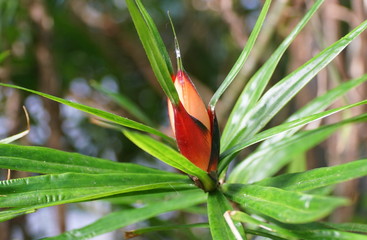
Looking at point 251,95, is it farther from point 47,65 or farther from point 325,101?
point 47,65

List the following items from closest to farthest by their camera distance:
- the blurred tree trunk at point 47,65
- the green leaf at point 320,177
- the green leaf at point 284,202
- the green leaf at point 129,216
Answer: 1. the green leaf at point 284,202
2. the green leaf at point 320,177
3. the green leaf at point 129,216
4. the blurred tree trunk at point 47,65

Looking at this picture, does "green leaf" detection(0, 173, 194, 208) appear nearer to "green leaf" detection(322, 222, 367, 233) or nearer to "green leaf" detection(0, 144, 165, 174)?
"green leaf" detection(0, 144, 165, 174)

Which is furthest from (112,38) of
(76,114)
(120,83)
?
(76,114)

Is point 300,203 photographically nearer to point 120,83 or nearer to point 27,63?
point 27,63

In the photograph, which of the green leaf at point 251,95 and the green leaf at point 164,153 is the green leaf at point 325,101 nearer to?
the green leaf at point 251,95

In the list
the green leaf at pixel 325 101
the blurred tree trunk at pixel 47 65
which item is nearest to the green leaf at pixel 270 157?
the green leaf at pixel 325 101

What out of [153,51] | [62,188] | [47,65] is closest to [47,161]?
[62,188]
